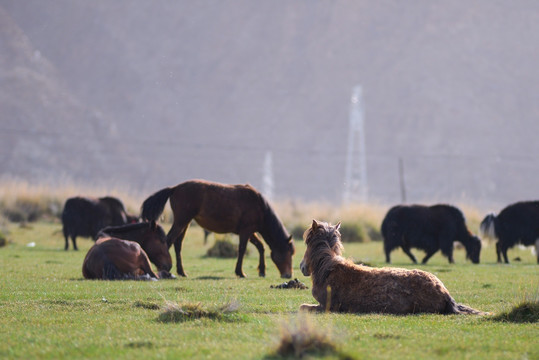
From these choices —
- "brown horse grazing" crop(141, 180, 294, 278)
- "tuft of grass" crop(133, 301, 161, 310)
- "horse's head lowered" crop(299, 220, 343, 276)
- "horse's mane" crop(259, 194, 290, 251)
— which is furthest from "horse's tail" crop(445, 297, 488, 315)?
"horse's mane" crop(259, 194, 290, 251)

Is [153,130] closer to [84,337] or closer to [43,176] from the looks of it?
[43,176]

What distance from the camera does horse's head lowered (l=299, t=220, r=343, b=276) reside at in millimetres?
10766

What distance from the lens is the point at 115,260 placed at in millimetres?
15000

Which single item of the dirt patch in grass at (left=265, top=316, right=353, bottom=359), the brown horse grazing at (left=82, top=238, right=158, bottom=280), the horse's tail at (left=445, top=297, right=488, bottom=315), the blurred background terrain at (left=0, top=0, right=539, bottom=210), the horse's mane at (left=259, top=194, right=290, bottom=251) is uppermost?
the blurred background terrain at (left=0, top=0, right=539, bottom=210)

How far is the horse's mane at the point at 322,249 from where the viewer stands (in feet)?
34.7

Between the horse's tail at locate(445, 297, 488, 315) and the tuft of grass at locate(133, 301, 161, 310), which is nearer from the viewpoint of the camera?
the horse's tail at locate(445, 297, 488, 315)

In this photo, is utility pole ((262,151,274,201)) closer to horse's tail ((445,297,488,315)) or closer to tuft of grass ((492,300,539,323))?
horse's tail ((445,297,488,315))

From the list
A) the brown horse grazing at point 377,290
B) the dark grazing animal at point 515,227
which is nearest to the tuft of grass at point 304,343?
the brown horse grazing at point 377,290

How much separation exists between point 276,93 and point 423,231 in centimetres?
9661

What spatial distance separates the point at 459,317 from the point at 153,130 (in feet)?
335

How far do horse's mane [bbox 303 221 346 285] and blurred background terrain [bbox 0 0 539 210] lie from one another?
7766 cm

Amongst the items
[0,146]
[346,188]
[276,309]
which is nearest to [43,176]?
[0,146]

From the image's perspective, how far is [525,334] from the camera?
333 inches

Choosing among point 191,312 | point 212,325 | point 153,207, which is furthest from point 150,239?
point 212,325
